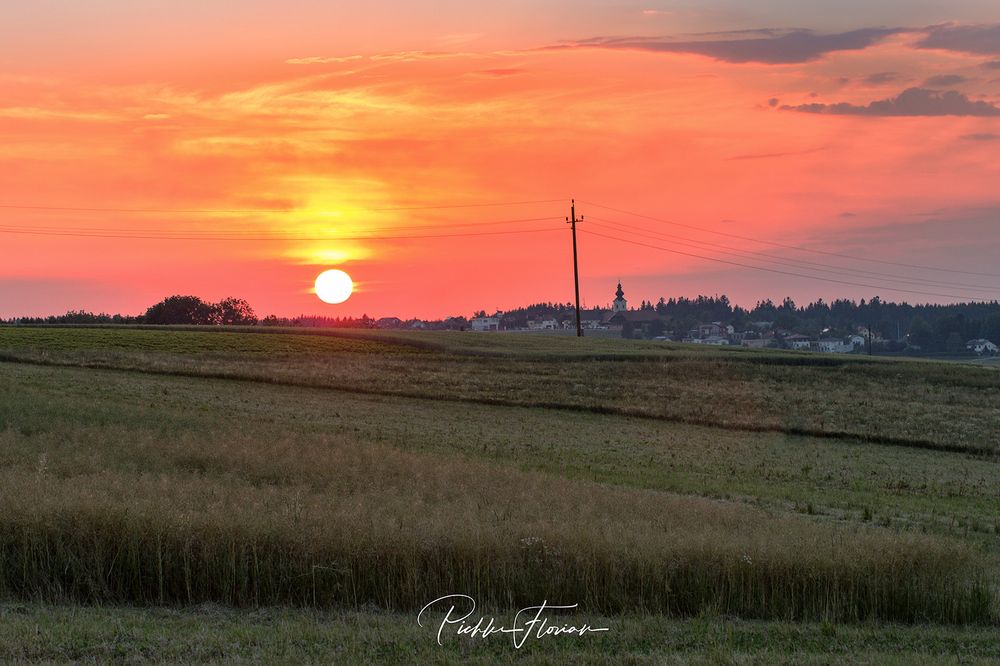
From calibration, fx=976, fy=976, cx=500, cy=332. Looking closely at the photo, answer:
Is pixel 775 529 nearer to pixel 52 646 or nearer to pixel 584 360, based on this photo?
pixel 52 646

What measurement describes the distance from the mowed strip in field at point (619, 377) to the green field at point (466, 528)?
8.39 ft

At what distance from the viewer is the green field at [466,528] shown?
39.3ft

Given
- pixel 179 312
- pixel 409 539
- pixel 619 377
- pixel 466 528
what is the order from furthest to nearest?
pixel 179 312
pixel 619 377
pixel 466 528
pixel 409 539

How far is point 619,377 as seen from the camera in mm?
60688

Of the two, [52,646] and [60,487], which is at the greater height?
[60,487]

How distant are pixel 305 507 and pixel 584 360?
57.4 m

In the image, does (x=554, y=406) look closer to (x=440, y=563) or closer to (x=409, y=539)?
(x=409, y=539)

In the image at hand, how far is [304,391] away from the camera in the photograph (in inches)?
1923

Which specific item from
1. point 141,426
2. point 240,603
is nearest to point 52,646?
point 240,603
